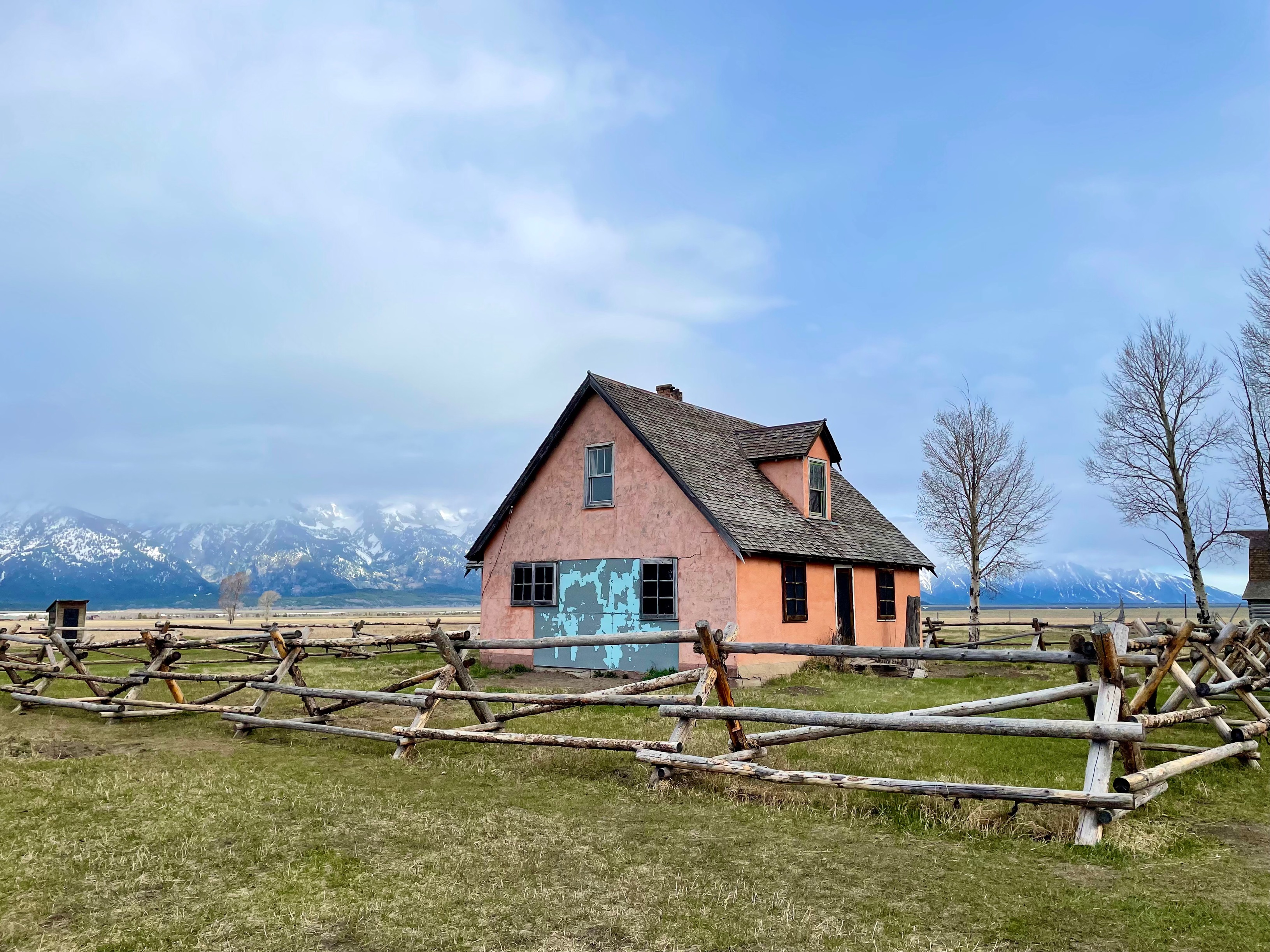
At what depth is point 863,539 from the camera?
23609 mm

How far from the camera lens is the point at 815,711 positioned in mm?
9156

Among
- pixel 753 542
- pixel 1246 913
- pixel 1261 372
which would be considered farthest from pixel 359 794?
pixel 1261 372

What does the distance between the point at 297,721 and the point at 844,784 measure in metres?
6.92

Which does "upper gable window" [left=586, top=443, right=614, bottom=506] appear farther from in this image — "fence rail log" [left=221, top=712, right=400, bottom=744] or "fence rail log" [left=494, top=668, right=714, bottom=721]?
"fence rail log" [left=494, top=668, right=714, bottom=721]

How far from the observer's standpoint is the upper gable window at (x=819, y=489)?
22516 mm

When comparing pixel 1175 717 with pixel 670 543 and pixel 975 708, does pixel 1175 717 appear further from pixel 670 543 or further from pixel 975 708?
pixel 670 543

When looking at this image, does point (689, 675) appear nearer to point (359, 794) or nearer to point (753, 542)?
point (359, 794)

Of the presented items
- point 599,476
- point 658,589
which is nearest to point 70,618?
point 599,476

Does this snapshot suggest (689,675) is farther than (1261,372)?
No

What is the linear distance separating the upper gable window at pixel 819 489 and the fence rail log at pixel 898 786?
15.5m

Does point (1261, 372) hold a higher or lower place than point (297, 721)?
higher

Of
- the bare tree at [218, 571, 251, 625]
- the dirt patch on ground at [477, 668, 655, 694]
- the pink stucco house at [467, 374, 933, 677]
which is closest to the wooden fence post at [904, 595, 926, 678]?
the pink stucco house at [467, 374, 933, 677]

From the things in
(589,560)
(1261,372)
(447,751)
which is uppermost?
(1261,372)

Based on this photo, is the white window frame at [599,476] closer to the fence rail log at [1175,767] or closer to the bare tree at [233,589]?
the fence rail log at [1175,767]
